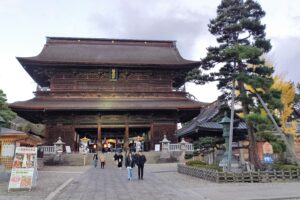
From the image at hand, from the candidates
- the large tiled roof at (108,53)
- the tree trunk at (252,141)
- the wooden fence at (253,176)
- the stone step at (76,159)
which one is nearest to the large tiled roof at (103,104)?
the large tiled roof at (108,53)

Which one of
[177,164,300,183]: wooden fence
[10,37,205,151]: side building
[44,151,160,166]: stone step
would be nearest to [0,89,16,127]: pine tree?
[10,37,205,151]: side building

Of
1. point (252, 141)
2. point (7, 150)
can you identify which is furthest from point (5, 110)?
point (252, 141)

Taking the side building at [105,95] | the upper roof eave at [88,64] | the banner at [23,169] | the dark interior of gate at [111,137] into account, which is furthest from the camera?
the dark interior of gate at [111,137]

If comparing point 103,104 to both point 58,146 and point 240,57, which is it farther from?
point 240,57

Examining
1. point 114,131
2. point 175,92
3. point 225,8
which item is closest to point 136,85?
point 175,92

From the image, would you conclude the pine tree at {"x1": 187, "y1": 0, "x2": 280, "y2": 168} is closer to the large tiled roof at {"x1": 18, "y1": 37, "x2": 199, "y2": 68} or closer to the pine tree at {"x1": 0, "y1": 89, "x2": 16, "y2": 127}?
the large tiled roof at {"x1": 18, "y1": 37, "x2": 199, "y2": 68}

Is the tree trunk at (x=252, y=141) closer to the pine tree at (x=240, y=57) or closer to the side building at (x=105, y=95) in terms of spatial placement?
the pine tree at (x=240, y=57)

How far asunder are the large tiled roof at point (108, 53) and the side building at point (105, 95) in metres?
0.12

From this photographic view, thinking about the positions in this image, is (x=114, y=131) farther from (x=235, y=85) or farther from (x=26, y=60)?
(x=235, y=85)

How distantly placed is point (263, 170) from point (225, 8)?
1050 centimetres

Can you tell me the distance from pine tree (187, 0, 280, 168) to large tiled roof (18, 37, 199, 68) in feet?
53.1

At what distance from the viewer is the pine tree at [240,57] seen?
18922mm

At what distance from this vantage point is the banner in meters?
14.4

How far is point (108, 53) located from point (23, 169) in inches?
1195
